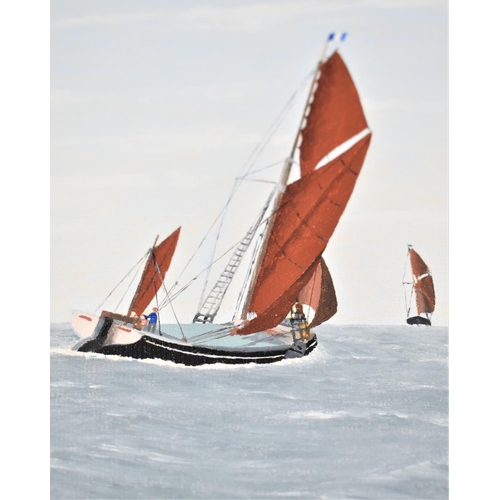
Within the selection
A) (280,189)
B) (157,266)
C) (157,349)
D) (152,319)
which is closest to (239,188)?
(280,189)

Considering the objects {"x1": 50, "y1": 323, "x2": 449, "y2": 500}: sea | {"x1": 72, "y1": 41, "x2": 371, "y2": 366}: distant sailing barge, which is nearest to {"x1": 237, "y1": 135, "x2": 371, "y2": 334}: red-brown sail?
{"x1": 72, "y1": 41, "x2": 371, "y2": 366}: distant sailing barge

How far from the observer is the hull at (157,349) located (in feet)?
23.2

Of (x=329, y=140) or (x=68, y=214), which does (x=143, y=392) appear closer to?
(x=68, y=214)

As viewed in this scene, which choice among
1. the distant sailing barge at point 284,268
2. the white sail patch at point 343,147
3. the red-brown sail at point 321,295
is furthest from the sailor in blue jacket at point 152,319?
the white sail patch at point 343,147

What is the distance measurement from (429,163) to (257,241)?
1.55m

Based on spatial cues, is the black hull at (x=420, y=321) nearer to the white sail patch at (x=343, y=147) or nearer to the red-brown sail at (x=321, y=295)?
the red-brown sail at (x=321, y=295)

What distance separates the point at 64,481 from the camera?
6.11 m

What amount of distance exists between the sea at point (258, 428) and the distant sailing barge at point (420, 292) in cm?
12

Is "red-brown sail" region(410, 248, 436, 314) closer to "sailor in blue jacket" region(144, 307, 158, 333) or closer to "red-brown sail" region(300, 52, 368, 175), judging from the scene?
"red-brown sail" region(300, 52, 368, 175)

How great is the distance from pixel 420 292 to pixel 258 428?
5.29 ft

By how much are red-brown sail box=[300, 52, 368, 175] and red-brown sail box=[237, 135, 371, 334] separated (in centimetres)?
15

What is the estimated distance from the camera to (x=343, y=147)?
6863 mm

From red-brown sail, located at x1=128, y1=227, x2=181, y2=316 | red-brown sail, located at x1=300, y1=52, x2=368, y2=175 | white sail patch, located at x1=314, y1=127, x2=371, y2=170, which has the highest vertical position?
red-brown sail, located at x1=300, y1=52, x2=368, y2=175

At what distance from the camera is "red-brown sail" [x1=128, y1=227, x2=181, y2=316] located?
6.65m
